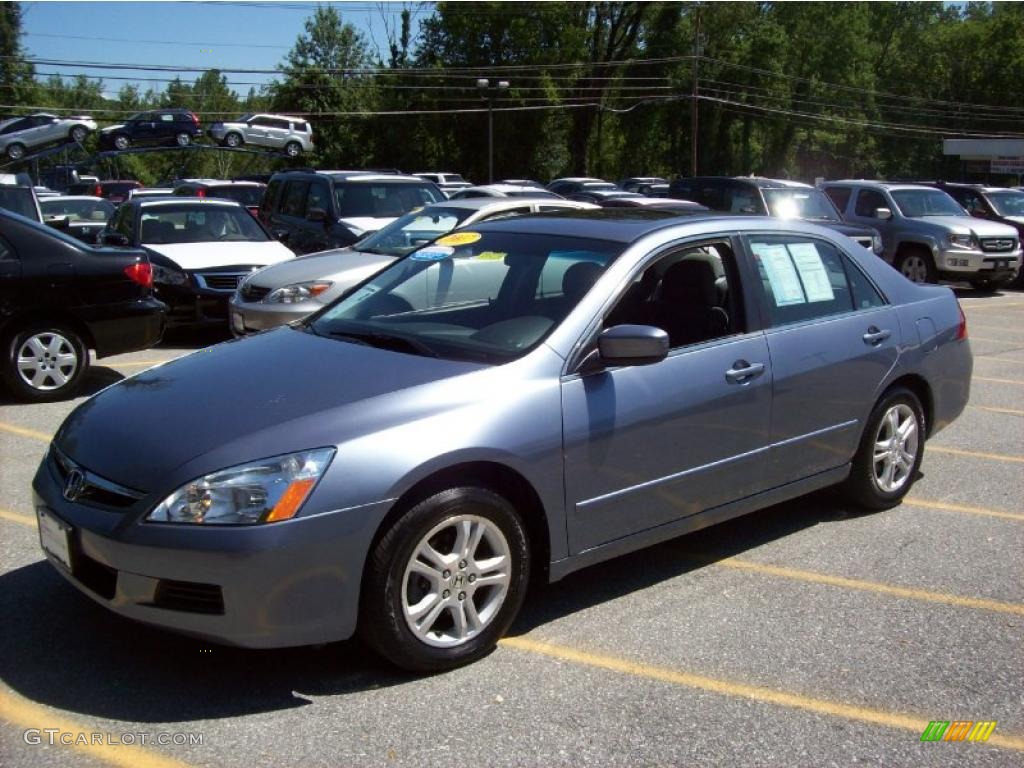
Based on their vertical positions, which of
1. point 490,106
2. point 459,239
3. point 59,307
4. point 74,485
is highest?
point 490,106

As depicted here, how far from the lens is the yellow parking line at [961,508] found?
19.0ft

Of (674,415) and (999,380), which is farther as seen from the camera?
(999,380)

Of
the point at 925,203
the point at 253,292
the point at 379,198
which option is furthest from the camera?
the point at 925,203

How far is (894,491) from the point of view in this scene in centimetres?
577

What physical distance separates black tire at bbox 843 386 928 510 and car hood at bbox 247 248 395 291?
4.95 m

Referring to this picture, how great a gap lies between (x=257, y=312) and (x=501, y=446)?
600 centimetres

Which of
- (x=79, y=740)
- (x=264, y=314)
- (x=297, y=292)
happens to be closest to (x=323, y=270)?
(x=297, y=292)

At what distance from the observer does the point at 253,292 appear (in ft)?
31.6

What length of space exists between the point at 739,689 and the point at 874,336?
2.49m

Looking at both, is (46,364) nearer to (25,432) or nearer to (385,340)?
(25,432)

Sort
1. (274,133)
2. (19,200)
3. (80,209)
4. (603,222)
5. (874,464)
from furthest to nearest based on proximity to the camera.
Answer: (274,133) < (80,209) < (19,200) < (874,464) < (603,222)

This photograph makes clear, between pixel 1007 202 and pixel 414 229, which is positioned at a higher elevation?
pixel 1007 202

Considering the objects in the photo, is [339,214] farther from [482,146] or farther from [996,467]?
[482,146]

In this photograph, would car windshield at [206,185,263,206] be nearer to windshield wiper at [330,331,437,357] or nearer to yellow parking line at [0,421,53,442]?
yellow parking line at [0,421,53,442]
